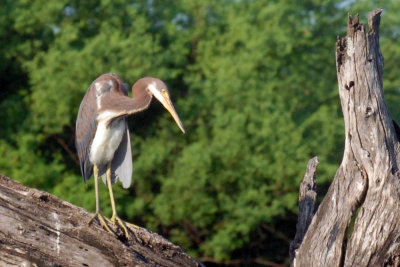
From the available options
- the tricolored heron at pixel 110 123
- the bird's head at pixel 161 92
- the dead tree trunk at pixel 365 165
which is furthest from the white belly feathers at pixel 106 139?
the dead tree trunk at pixel 365 165

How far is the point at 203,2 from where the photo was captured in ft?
43.9

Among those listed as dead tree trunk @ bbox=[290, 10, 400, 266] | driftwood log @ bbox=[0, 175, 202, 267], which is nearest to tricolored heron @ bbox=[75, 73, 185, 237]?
driftwood log @ bbox=[0, 175, 202, 267]

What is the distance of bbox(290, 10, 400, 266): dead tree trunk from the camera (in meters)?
4.52

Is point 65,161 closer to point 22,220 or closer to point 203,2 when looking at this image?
point 203,2

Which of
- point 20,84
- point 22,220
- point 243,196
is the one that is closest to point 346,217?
point 22,220

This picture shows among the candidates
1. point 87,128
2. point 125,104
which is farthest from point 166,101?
point 87,128

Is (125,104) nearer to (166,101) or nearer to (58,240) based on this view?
(166,101)

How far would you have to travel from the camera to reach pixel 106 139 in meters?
5.78

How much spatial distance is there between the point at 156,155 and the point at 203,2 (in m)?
2.93

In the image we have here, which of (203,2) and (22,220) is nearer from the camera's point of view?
(22,220)

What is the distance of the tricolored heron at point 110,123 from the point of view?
5.64 m

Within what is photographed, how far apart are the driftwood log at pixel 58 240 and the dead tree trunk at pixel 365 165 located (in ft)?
3.12

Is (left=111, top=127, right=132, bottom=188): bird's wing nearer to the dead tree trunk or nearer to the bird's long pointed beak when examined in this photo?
the bird's long pointed beak

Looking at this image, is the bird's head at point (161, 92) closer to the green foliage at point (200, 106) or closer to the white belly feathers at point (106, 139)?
the white belly feathers at point (106, 139)
